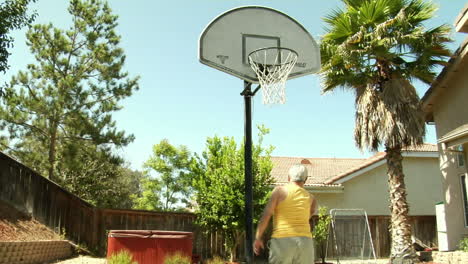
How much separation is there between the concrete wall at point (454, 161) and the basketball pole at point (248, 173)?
849 centimetres

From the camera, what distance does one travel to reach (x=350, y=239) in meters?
16.7

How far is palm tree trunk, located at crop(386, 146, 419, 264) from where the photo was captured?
11852 millimetres

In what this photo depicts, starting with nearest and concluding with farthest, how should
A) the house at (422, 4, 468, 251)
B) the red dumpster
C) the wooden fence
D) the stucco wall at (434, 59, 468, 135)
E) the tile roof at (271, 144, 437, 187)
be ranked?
the red dumpster, the house at (422, 4, 468, 251), the stucco wall at (434, 59, 468, 135), the wooden fence, the tile roof at (271, 144, 437, 187)

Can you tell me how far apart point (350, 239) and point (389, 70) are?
6979 mm

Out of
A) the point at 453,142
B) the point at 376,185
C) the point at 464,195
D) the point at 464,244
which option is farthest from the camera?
the point at 376,185

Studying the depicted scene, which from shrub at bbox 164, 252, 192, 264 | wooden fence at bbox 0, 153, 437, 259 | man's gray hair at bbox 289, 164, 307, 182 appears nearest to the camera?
man's gray hair at bbox 289, 164, 307, 182

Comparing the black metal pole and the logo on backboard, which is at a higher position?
the logo on backboard

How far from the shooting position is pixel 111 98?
18844 millimetres

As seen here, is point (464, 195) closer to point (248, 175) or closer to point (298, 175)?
point (248, 175)

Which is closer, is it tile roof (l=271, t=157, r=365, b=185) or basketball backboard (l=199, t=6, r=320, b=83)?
basketball backboard (l=199, t=6, r=320, b=83)

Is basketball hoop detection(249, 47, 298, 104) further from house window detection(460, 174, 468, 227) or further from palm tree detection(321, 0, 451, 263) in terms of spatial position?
house window detection(460, 174, 468, 227)

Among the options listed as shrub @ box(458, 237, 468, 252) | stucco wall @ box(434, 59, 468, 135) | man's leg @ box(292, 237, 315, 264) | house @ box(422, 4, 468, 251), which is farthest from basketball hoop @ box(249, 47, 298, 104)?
shrub @ box(458, 237, 468, 252)

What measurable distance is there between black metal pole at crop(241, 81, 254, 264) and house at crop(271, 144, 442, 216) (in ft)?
40.7

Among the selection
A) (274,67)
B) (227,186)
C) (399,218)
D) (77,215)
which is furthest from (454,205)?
(77,215)
